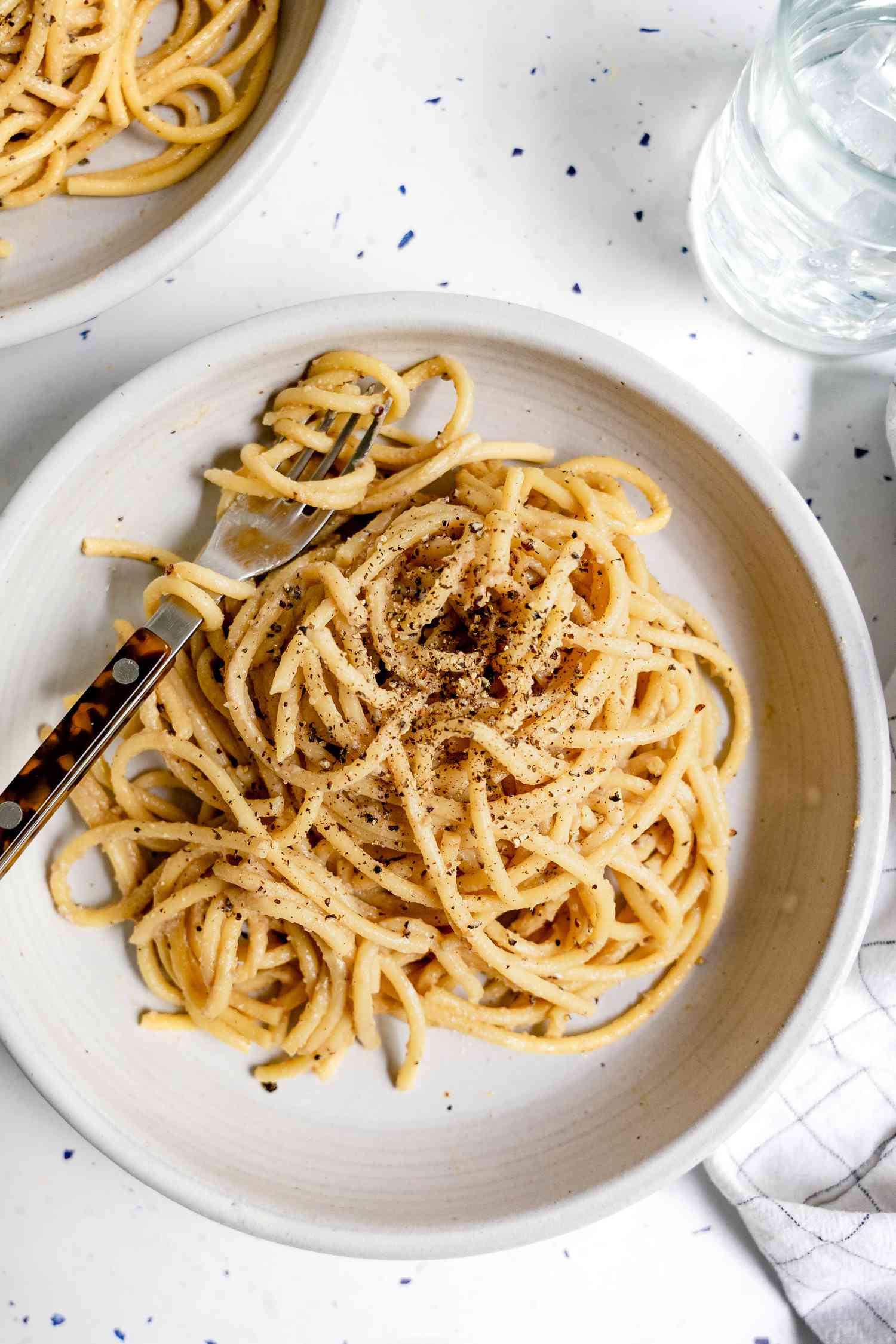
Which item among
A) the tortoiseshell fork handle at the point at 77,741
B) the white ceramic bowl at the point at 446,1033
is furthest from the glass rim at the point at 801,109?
the tortoiseshell fork handle at the point at 77,741

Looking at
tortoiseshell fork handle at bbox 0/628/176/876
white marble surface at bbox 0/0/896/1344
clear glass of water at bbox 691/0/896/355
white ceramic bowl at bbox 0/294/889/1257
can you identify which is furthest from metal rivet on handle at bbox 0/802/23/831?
clear glass of water at bbox 691/0/896/355

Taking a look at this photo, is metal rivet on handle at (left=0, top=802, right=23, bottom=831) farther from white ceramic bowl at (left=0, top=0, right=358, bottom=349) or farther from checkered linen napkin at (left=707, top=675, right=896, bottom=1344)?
checkered linen napkin at (left=707, top=675, right=896, bottom=1344)

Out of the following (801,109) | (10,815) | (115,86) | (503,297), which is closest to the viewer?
(10,815)

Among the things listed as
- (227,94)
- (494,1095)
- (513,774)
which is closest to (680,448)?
(513,774)

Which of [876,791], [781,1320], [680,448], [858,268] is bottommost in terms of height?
[781,1320]

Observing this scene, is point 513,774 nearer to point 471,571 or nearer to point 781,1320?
point 471,571

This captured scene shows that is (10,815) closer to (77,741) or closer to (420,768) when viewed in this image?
(77,741)

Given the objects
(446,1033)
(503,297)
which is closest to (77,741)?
(446,1033)

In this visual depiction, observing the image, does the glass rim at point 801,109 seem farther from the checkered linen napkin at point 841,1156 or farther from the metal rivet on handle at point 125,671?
the metal rivet on handle at point 125,671
